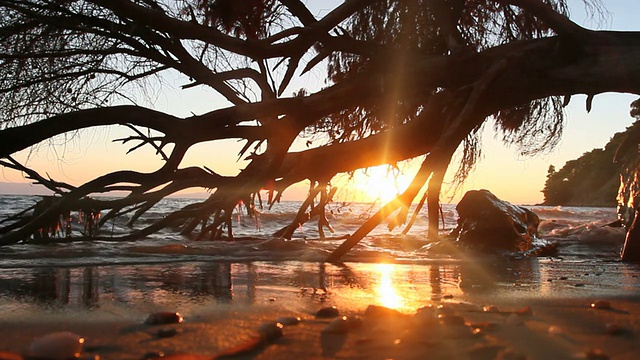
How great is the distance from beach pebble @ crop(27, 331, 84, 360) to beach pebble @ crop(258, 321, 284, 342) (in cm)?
57

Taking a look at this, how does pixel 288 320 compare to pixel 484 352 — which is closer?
pixel 484 352

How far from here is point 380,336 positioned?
1.89 meters

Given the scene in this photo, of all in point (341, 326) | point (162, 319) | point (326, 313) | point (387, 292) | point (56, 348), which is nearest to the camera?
point (56, 348)

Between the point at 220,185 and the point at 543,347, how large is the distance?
399 cm

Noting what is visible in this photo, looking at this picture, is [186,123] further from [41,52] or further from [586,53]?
[586,53]

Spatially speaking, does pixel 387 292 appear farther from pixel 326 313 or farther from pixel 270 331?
pixel 270 331

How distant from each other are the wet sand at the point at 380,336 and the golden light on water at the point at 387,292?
29cm

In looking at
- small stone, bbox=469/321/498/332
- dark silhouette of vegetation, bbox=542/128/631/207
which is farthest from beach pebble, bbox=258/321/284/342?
dark silhouette of vegetation, bbox=542/128/631/207

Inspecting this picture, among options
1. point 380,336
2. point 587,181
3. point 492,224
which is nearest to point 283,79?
point 492,224

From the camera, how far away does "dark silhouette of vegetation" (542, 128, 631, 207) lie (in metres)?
51.7

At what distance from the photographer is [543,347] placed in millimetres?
1790

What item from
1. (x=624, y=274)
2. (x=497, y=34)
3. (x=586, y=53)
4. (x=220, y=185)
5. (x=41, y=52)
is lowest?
(x=624, y=274)

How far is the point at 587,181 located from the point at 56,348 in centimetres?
6172

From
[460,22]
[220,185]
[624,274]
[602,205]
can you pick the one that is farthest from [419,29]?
[602,205]
